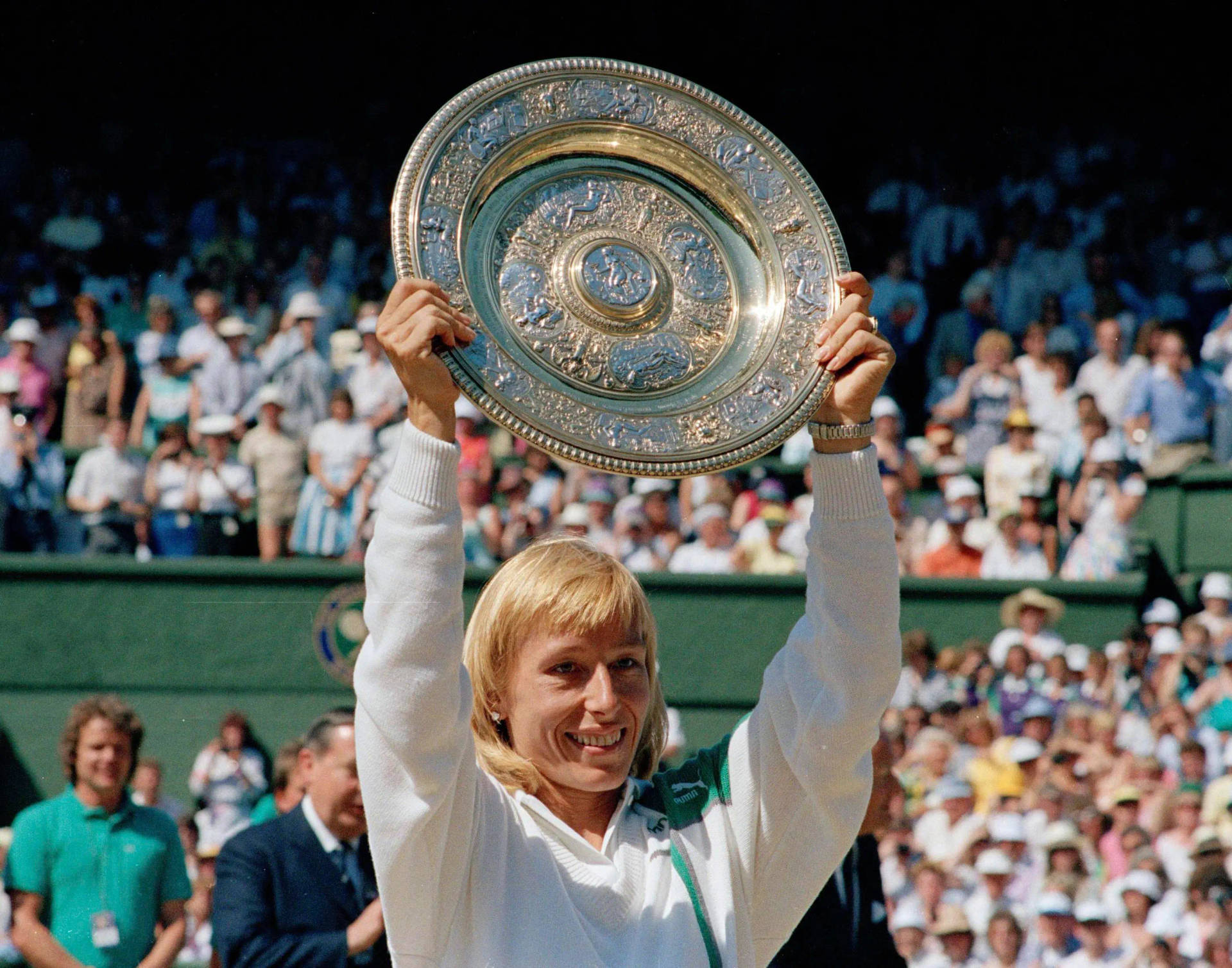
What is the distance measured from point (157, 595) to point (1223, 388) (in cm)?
716

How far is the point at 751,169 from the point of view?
3.15 metres

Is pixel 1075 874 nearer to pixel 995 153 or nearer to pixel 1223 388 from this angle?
pixel 1223 388

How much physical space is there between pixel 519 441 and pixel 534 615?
8.34 m

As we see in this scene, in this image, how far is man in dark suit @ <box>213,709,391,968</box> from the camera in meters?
4.33

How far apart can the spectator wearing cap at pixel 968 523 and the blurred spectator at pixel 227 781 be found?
14.5ft

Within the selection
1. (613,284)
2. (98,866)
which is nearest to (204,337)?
(98,866)

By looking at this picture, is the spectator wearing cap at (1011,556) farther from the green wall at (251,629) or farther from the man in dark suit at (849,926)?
the man in dark suit at (849,926)

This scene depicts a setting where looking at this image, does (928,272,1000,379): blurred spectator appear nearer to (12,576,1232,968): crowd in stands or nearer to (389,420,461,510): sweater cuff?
(12,576,1232,968): crowd in stands

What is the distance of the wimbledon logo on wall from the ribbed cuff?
9.53m

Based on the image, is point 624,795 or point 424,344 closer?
point 424,344

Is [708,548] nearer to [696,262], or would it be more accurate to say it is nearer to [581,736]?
[696,262]

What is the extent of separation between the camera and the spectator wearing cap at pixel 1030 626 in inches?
451

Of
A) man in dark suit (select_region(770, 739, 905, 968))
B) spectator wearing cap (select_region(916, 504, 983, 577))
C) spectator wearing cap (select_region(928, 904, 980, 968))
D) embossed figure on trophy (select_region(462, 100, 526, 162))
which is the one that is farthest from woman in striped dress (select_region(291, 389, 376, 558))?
embossed figure on trophy (select_region(462, 100, 526, 162))

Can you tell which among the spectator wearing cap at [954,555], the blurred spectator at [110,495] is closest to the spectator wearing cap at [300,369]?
the blurred spectator at [110,495]
